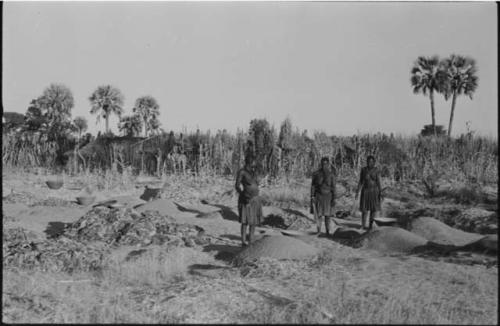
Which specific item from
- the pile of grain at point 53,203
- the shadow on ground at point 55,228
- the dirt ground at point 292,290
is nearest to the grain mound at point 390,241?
the dirt ground at point 292,290

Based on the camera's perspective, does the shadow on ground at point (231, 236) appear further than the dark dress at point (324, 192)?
Yes

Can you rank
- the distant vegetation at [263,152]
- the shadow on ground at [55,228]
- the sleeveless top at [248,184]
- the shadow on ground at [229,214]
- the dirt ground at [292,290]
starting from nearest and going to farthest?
1. the dirt ground at [292,290]
2. the sleeveless top at [248,184]
3. the shadow on ground at [55,228]
4. the shadow on ground at [229,214]
5. the distant vegetation at [263,152]

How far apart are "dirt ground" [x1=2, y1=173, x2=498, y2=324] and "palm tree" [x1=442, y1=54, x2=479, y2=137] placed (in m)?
17.3

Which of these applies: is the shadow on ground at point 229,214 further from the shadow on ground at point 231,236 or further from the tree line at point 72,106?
the tree line at point 72,106

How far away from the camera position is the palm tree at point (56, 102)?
25.5 meters

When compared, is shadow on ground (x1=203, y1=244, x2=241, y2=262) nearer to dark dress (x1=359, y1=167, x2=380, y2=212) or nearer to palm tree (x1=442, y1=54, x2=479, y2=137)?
dark dress (x1=359, y1=167, x2=380, y2=212)

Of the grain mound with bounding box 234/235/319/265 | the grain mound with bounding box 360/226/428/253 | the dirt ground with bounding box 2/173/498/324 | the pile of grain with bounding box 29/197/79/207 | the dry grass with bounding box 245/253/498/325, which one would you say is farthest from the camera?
the pile of grain with bounding box 29/197/79/207

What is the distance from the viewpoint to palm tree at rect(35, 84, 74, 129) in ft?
83.7

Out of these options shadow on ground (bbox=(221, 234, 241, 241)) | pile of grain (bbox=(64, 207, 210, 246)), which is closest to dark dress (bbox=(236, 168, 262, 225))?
pile of grain (bbox=(64, 207, 210, 246))

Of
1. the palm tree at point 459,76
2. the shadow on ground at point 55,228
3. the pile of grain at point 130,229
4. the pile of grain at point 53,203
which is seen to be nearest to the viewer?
the pile of grain at point 130,229

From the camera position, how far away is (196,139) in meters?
17.7

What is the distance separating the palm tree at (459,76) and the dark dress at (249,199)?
1744cm

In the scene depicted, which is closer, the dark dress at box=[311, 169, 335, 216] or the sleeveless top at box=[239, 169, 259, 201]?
the sleeveless top at box=[239, 169, 259, 201]

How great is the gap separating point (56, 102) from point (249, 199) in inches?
820
